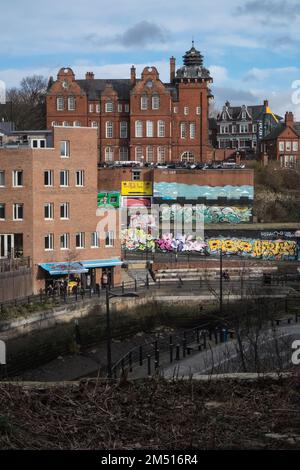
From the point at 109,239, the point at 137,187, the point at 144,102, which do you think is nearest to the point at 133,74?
the point at 144,102

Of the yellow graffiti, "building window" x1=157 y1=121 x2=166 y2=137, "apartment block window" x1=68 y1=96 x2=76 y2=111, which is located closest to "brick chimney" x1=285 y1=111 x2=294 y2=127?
"building window" x1=157 y1=121 x2=166 y2=137

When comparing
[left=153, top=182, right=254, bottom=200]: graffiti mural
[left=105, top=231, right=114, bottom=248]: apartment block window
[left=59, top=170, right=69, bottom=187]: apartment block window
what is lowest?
[left=105, top=231, right=114, bottom=248]: apartment block window

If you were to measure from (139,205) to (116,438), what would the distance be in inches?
2373

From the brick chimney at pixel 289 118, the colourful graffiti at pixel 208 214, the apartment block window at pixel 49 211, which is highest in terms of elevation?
the brick chimney at pixel 289 118

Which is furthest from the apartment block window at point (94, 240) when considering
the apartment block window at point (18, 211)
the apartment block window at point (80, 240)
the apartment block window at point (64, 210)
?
the apartment block window at point (18, 211)

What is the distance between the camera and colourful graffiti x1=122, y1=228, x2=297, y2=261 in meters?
59.0

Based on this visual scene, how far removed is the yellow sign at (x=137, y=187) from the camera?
6962 cm

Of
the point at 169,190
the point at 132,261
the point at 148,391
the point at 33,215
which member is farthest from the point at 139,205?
the point at 148,391

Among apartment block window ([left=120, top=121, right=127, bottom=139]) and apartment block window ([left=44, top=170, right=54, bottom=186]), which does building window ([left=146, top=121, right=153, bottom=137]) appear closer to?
apartment block window ([left=120, top=121, right=127, bottom=139])

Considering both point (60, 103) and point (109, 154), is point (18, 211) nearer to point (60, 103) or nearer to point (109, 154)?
point (60, 103)

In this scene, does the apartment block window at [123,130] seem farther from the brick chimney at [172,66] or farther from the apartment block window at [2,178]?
the apartment block window at [2,178]

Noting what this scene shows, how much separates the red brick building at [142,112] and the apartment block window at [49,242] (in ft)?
132

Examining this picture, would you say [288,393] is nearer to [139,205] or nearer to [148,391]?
[148,391]

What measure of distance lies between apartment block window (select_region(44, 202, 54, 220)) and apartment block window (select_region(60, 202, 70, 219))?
0.72 metres
